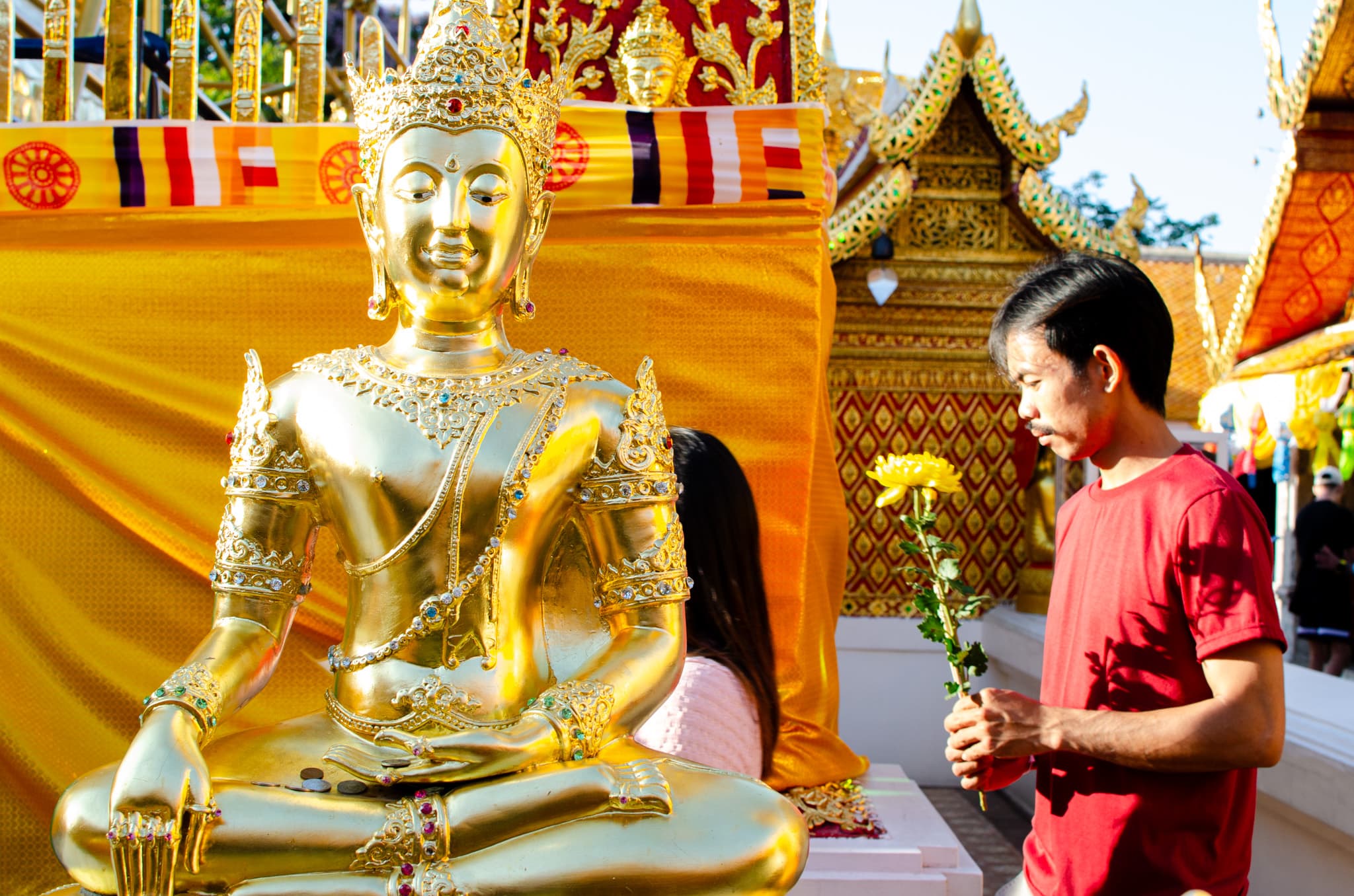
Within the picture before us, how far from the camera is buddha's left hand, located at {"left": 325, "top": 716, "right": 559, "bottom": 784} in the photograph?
1797 millimetres

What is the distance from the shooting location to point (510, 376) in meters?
2.16

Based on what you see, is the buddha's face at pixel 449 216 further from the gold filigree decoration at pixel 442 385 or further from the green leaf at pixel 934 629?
the green leaf at pixel 934 629

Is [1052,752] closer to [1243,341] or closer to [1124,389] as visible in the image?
[1124,389]

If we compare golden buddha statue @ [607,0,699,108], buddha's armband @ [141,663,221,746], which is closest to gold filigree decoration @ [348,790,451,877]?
buddha's armband @ [141,663,221,746]

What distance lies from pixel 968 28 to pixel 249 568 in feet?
17.6

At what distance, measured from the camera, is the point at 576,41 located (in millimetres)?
3361

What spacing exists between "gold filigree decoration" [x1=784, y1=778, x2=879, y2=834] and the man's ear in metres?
1.85

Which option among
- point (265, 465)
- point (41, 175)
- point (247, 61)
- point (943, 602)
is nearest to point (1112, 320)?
point (943, 602)

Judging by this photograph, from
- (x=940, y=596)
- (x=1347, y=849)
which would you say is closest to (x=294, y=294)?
(x=940, y=596)

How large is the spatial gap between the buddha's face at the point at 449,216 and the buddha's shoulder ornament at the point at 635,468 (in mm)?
355

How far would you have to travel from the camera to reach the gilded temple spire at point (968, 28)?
6.19 m

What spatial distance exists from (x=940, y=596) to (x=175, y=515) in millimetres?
2093

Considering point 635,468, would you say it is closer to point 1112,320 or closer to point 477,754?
point 477,754

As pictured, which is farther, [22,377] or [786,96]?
[786,96]
